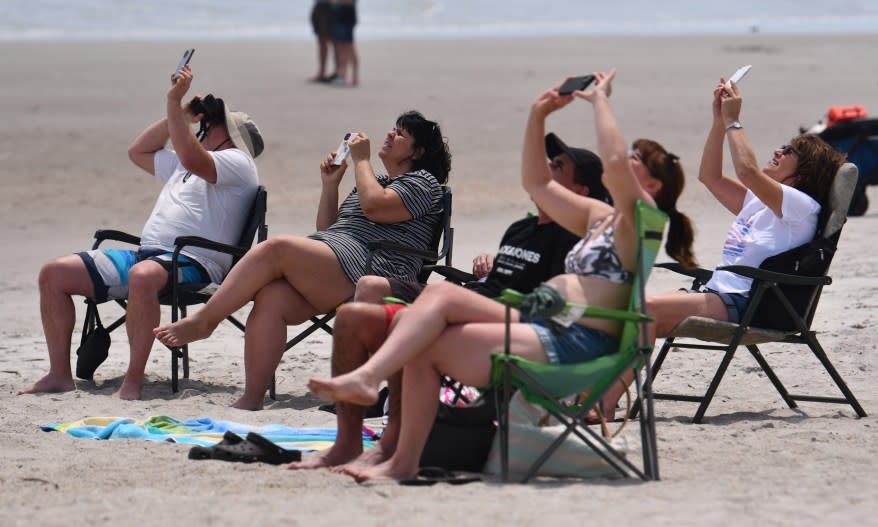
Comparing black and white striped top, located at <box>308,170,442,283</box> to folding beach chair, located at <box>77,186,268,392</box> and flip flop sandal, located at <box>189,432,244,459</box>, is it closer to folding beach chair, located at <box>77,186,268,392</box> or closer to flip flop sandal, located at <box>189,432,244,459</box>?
folding beach chair, located at <box>77,186,268,392</box>

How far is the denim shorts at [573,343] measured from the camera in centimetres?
409

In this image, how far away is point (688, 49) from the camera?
69.7ft

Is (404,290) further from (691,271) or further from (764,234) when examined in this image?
(764,234)

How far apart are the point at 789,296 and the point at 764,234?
0.27 meters

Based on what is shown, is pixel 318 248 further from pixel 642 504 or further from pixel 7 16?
pixel 7 16

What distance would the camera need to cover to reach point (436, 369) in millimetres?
4090

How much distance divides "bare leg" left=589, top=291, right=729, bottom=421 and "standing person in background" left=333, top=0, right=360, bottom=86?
1292 cm

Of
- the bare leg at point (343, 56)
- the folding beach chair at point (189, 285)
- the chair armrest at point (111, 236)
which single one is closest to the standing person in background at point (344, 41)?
the bare leg at point (343, 56)

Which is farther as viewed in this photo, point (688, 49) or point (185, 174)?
point (688, 49)

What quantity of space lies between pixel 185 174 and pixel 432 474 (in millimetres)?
2593

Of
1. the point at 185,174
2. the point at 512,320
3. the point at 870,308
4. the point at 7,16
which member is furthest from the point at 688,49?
the point at 512,320

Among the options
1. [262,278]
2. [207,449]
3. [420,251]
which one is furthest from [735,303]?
[207,449]

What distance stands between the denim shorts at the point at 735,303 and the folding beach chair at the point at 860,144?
5322 millimetres

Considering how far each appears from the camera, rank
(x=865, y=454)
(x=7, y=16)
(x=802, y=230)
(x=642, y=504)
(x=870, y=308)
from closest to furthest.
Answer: (x=642, y=504) → (x=865, y=454) → (x=802, y=230) → (x=870, y=308) → (x=7, y=16)
